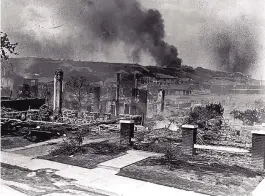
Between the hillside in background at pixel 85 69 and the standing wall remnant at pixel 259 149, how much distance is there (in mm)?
43738

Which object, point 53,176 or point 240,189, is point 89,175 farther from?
point 240,189

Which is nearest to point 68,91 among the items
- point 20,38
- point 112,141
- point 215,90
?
point 20,38

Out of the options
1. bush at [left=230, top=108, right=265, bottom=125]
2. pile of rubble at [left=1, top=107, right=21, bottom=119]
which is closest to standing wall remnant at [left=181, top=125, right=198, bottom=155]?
pile of rubble at [left=1, top=107, right=21, bottom=119]

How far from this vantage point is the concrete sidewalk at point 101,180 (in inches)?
289

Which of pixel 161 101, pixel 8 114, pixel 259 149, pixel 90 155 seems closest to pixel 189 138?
pixel 259 149

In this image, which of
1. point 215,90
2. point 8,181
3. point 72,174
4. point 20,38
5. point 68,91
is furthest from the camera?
point 215,90

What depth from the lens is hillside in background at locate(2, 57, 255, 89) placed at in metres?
53.9

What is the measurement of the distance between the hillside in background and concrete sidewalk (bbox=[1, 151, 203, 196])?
147 ft

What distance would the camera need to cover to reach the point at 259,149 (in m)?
9.54

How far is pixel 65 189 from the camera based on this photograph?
7609 mm

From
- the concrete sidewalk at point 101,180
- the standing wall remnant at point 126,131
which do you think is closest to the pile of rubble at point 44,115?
the standing wall remnant at point 126,131

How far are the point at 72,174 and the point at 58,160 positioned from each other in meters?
1.69

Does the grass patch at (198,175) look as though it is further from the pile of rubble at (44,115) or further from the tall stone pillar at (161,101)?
the tall stone pillar at (161,101)

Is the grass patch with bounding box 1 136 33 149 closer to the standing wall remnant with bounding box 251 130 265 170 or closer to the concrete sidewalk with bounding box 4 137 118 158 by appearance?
the concrete sidewalk with bounding box 4 137 118 158
